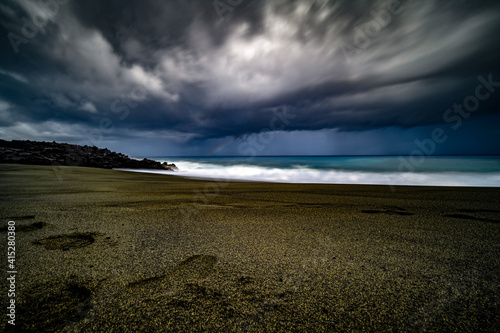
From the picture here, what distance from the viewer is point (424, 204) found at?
13.6 ft

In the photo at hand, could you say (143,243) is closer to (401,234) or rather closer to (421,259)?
(421,259)

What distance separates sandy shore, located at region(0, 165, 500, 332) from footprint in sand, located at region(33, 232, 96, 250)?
0.02 m

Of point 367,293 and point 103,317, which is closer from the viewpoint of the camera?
point 103,317

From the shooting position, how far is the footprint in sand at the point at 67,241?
6.54ft

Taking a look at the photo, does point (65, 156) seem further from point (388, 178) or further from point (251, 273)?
point (388, 178)

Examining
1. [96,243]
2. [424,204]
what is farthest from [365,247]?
[424,204]

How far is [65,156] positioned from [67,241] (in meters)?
17.5

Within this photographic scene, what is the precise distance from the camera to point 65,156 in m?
14.7

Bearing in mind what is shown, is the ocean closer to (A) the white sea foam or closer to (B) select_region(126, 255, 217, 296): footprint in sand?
(A) the white sea foam

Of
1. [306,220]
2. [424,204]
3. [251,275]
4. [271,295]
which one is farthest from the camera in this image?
[424,204]

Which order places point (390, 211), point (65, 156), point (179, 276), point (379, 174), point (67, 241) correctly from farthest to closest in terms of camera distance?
1. point (65, 156)
2. point (379, 174)
3. point (390, 211)
4. point (67, 241)
5. point (179, 276)

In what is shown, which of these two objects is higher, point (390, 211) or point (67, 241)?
point (390, 211)

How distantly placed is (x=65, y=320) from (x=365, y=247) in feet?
8.33

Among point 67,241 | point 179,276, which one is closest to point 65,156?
point 67,241
